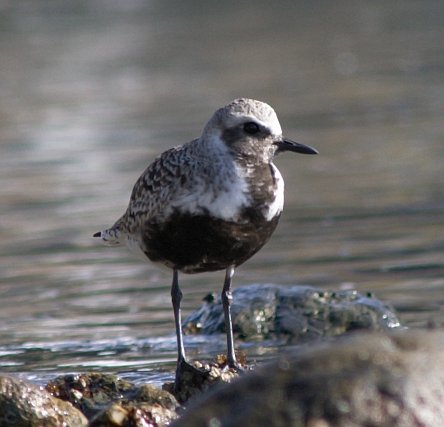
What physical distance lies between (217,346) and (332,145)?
8.32 metres

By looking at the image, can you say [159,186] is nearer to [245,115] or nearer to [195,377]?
[245,115]

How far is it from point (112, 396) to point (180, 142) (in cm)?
1043

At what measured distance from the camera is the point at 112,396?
699cm

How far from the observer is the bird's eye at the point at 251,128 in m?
7.41

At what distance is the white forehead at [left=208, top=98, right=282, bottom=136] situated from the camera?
7391mm

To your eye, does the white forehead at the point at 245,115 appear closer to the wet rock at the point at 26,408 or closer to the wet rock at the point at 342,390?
the wet rock at the point at 26,408

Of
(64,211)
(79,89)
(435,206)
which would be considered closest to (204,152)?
(435,206)

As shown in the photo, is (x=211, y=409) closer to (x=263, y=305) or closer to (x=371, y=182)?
(x=263, y=305)

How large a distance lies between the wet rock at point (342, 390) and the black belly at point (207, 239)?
91.7 inches

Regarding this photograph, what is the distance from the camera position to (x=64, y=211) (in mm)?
14195

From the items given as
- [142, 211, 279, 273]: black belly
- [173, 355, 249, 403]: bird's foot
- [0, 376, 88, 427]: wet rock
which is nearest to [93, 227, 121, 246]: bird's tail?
[142, 211, 279, 273]: black belly

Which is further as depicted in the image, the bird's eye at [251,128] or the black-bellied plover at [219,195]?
the bird's eye at [251,128]

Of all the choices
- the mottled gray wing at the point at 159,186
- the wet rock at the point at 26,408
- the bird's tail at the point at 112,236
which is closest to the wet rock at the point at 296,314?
the bird's tail at the point at 112,236

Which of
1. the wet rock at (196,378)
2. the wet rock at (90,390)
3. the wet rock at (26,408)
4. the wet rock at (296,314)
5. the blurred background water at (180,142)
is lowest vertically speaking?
the blurred background water at (180,142)
